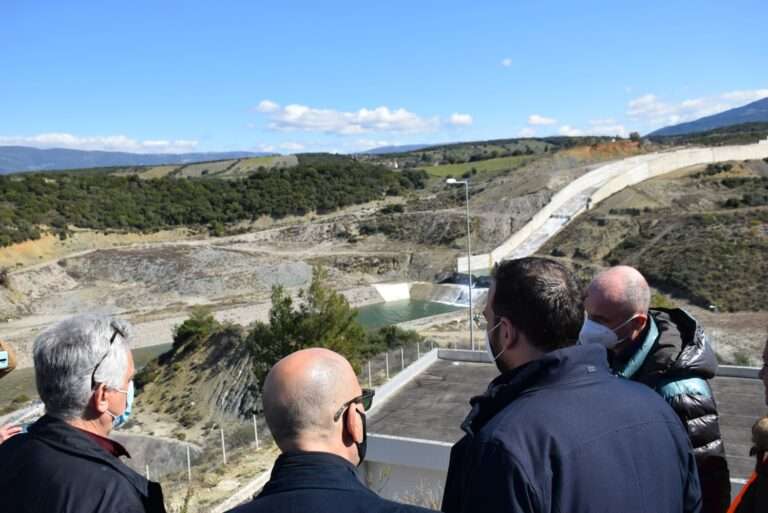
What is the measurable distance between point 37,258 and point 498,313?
57.0 m

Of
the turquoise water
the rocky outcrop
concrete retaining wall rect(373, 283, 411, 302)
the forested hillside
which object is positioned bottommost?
the turquoise water

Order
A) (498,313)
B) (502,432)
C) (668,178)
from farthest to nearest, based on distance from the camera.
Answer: (668,178)
(498,313)
(502,432)

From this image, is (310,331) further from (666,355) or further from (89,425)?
(89,425)

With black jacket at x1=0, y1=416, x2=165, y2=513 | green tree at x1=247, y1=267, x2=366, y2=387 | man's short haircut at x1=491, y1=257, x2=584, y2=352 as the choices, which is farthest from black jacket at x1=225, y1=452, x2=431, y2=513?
green tree at x1=247, y1=267, x2=366, y2=387

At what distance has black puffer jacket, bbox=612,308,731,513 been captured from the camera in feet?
11.3

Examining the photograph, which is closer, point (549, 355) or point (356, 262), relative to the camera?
point (549, 355)

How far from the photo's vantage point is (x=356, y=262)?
54406 millimetres

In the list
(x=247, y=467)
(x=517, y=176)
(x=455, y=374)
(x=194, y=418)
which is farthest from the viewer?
(x=517, y=176)

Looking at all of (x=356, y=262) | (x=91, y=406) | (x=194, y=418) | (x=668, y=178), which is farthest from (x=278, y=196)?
(x=91, y=406)

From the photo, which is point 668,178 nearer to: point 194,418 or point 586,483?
point 194,418

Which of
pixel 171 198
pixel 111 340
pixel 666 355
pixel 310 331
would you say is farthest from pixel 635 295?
pixel 171 198

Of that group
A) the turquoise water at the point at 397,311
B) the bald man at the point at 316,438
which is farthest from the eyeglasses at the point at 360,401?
the turquoise water at the point at 397,311

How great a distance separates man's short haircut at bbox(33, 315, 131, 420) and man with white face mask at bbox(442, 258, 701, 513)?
1.59 meters

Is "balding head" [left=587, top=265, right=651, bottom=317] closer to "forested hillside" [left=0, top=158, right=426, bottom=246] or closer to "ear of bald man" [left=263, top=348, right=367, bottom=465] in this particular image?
"ear of bald man" [left=263, top=348, right=367, bottom=465]
